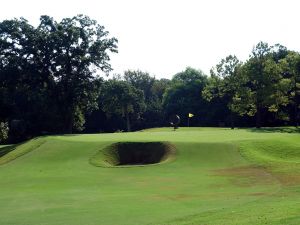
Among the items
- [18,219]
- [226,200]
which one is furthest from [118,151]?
[18,219]

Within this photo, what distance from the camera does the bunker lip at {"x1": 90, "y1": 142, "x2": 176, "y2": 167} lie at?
36.7 meters

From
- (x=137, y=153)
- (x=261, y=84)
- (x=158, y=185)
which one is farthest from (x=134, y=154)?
(x=261, y=84)

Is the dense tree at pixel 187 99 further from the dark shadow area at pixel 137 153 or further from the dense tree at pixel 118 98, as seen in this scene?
the dark shadow area at pixel 137 153

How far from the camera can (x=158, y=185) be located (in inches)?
1028

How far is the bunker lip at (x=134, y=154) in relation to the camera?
120 feet

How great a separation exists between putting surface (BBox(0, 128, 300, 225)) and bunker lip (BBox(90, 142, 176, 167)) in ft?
2.47

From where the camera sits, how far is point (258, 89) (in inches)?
2591

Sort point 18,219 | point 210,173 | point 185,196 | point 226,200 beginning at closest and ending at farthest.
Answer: point 18,219, point 226,200, point 185,196, point 210,173

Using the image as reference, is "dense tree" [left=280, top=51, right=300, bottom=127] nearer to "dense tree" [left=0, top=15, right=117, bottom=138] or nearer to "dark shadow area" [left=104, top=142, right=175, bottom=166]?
"dense tree" [left=0, top=15, right=117, bottom=138]

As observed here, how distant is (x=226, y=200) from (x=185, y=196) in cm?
253

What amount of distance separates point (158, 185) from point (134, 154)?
12538 mm

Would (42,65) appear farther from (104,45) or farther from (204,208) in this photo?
(204,208)

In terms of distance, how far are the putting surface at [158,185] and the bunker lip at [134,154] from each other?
753 millimetres

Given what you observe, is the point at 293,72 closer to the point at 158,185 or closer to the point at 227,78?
the point at 227,78
